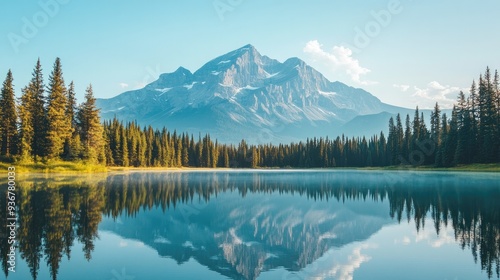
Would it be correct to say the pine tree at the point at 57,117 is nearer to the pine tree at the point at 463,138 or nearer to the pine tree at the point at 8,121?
the pine tree at the point at 8,121

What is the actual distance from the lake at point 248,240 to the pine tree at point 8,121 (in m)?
41.1

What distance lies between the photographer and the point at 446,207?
95.8ft

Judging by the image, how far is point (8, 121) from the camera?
6681cm

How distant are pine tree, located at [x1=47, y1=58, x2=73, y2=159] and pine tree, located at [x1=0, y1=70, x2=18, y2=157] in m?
5.43

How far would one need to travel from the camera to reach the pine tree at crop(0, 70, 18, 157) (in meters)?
65.7

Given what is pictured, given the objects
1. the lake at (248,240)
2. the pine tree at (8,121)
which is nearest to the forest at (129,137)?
the pine tree at (8,121)

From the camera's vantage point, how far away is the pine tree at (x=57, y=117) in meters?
69.6

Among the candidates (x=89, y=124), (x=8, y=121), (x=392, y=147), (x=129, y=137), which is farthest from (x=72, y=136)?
(x=392, y=147)

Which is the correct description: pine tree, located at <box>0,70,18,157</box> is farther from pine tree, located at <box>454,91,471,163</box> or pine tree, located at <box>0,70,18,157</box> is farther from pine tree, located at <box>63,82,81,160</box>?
pine tree, located at <box>454,91,471,163</box>

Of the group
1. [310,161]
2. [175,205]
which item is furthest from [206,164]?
[175,205]

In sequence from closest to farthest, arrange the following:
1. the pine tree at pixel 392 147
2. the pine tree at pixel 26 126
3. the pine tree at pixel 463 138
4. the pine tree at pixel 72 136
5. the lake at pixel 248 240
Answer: the lake at pixel 248 240, the pine tree at pixel 26 126, the pine tree at pixel 72 136, the pine tree at pixel 463 138, the pine tree at pixel 392 147

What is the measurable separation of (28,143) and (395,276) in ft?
226

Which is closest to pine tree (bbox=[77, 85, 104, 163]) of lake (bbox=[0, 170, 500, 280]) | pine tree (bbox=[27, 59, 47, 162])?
pine tree (bbox=[27, 59, 47, 162])

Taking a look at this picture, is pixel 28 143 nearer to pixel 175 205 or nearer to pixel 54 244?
pixel 175 205
